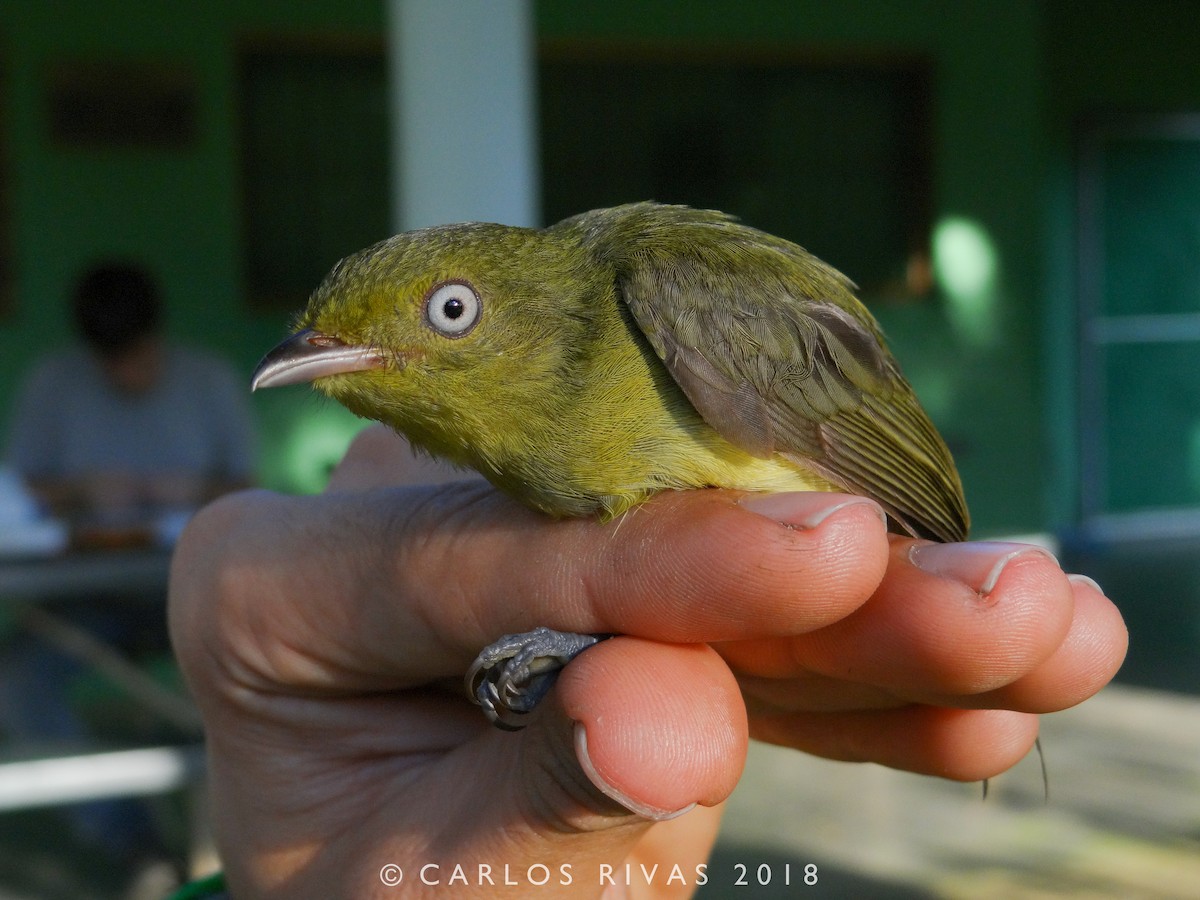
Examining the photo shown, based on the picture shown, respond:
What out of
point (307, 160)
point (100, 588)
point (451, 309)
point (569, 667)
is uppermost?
point (307, 160)

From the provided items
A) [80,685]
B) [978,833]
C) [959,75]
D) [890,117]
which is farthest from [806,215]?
[80,685]

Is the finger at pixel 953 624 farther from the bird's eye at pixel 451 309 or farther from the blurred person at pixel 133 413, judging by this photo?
the blurred person at pixel 133 413

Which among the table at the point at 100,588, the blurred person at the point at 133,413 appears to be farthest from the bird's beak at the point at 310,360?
the blurred person at the point at 133,413

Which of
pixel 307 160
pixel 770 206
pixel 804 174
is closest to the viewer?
pixel 307 160

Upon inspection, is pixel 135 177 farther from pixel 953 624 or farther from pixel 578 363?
pixel 953 624

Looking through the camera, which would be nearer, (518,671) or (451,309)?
(518,671)

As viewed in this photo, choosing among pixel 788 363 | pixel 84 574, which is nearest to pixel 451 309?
pixel 788 363

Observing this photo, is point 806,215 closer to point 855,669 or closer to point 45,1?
point 45,1

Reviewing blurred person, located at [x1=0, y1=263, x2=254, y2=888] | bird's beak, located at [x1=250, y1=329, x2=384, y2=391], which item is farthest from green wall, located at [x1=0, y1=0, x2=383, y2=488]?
bird's beak, located at [x1=250, y1=329, x2=384, y2=391]
